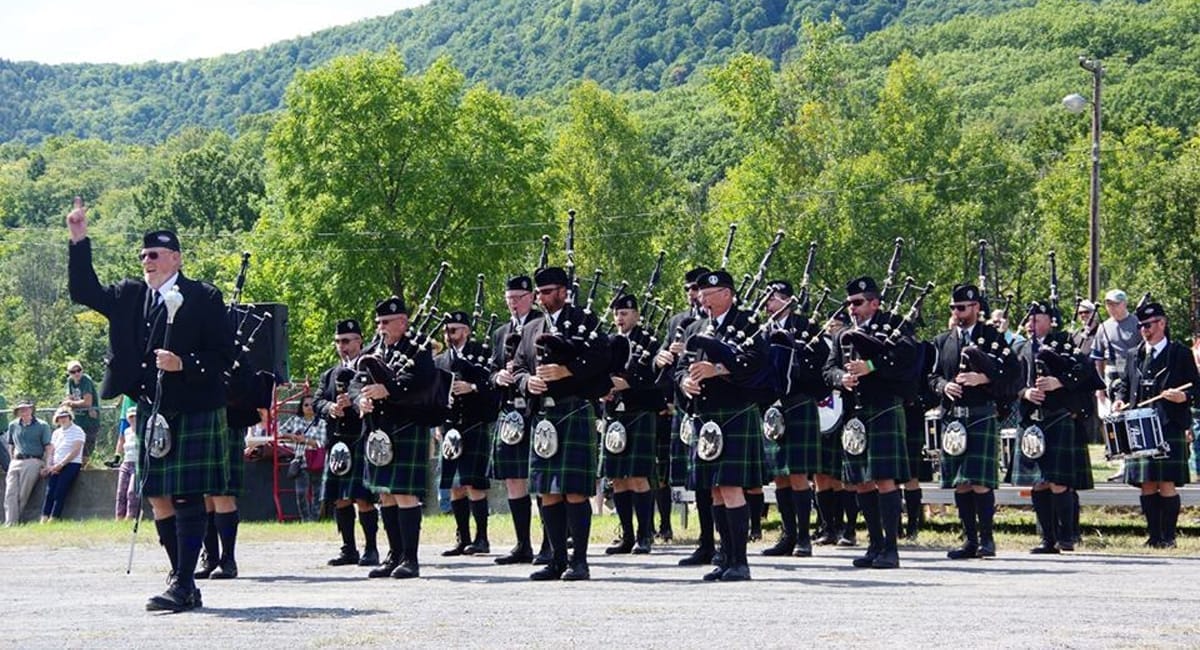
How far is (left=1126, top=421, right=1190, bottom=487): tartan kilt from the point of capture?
1351 cm

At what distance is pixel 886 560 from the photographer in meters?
11.5

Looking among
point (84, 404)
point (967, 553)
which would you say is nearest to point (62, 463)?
point (84, 404)

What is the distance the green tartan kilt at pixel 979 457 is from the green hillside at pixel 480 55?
97.3 meters

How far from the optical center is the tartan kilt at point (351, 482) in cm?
1235

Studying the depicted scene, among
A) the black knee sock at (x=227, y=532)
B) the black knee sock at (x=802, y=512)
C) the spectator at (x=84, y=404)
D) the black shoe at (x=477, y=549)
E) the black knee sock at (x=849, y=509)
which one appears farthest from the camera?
the spectator at (x=84, y=404)

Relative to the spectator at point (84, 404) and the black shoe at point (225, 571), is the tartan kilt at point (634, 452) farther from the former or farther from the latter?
the spectator at point (84, 404)

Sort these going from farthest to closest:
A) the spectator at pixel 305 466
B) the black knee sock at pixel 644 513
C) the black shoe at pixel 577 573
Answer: the spectator at pixel 305 466 < the black knee sock at pixel 644 513 < the black shoe at pixel 577 573

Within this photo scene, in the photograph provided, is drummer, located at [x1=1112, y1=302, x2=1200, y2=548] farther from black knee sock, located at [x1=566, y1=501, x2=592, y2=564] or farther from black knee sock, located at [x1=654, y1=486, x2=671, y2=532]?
black knee sock, located at [x1=566, y1=501, x2=592, y2=564]

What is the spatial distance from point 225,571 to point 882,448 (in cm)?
395

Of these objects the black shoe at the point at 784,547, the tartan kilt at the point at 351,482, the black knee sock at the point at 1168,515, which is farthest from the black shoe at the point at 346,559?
the black knee sock at the point at 1168,515

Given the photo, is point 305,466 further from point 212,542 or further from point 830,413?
point 212,542

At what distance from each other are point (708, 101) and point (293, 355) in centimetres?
5557

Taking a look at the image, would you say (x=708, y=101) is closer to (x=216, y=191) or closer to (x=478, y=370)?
(x=216, y=191)

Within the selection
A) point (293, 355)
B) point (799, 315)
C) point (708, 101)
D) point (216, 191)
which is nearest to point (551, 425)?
point (799, 315)
